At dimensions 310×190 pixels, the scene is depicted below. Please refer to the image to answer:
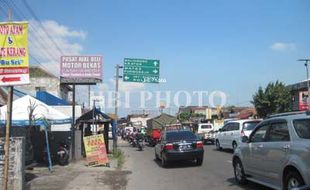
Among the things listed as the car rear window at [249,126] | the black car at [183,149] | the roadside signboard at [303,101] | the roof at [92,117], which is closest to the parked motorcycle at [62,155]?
the black car at [183,149]

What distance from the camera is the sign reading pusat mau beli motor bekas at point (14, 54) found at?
9.69 metres

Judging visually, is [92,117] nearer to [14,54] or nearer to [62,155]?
[62,155]

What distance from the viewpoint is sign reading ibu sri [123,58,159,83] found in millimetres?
38344

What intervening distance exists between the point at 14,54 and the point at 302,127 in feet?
19.9

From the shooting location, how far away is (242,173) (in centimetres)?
1284

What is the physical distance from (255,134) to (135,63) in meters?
27.1

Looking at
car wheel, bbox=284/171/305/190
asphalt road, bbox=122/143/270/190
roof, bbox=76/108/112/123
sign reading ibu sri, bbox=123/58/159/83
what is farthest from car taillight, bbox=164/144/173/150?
sign reading ibu sri, bbox=123/58/159/83

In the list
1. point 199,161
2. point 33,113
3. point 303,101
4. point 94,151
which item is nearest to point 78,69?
point 33,113

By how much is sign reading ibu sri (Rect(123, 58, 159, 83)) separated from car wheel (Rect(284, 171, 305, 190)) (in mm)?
28905

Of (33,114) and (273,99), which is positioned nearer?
(33,114)

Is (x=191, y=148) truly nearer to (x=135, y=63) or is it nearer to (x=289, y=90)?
(x=135, y=63)

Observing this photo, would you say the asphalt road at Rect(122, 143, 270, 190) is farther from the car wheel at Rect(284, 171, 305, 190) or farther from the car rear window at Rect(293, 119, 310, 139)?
the car rear window at Rect(293, 119, 310, 139)

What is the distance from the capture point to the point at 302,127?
32.0 ft

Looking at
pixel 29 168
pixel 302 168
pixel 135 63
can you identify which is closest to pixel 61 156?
pixel 29 168
